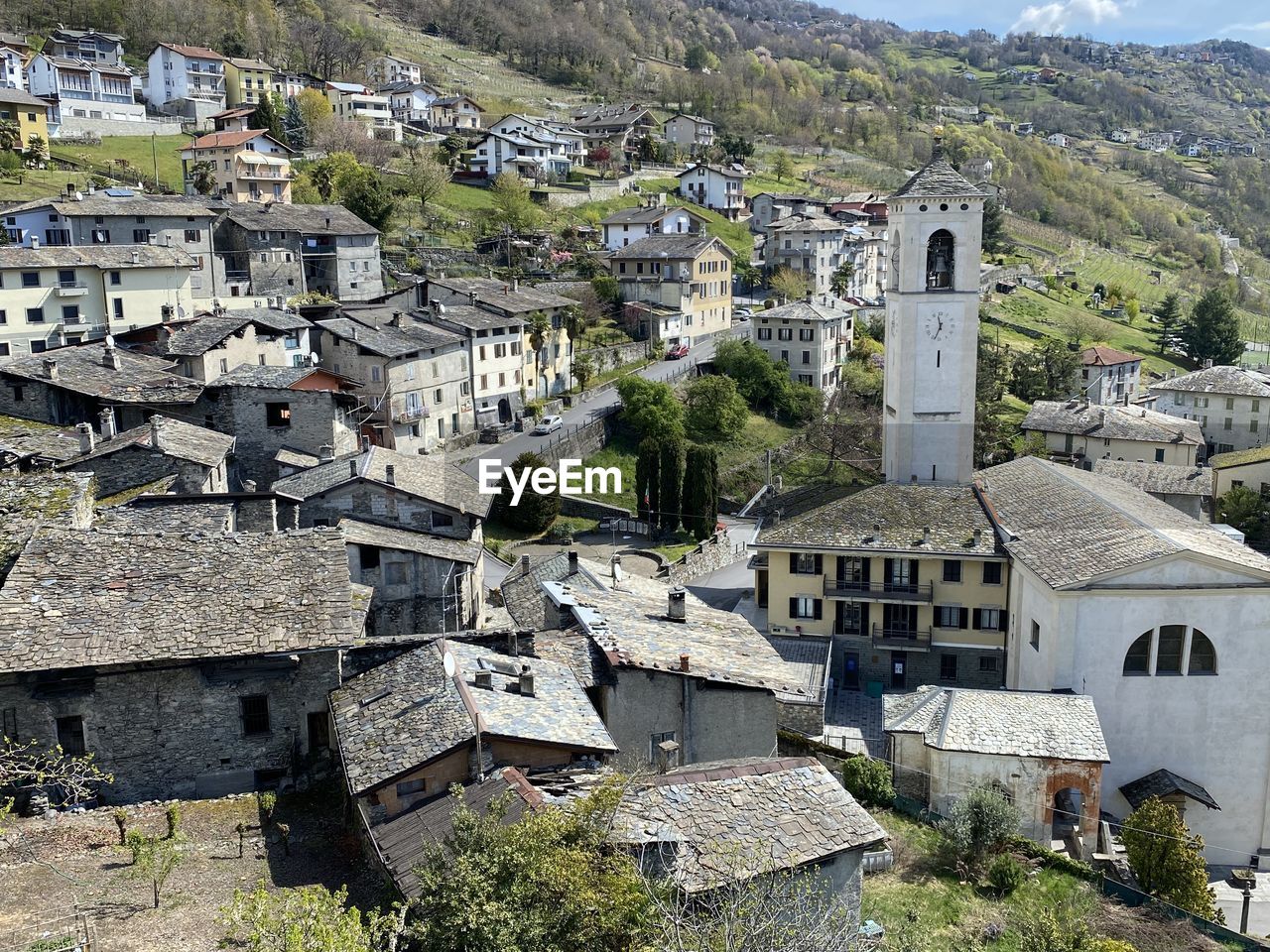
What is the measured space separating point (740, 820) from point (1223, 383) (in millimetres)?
66982

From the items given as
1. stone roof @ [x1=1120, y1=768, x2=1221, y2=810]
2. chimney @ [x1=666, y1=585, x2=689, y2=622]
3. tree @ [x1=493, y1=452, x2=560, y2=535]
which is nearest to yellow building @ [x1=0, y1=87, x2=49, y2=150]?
tree @ [x1=493, y1=452, x2=560, y2=535]

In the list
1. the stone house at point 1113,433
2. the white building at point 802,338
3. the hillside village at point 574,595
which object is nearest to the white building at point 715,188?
the hillside village at point 574,595

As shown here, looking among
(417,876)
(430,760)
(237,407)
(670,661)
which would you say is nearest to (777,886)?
(417,876)

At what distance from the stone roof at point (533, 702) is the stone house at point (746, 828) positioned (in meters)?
1.71

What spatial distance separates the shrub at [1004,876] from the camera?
20.2m

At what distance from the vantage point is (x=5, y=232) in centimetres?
5619

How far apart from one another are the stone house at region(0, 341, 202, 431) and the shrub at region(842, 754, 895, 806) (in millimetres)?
25189

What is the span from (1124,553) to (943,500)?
28.3ft

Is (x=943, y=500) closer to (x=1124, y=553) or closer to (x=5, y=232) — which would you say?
(x=1124, y=553)

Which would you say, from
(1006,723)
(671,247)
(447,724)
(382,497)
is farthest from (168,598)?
(671,247)

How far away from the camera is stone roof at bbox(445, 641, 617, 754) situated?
57.2 ft

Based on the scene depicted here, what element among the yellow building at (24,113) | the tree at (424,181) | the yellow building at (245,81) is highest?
the yellow building at (245,81)

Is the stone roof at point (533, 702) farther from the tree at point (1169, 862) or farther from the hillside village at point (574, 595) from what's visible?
the tree at point (1169, 862)

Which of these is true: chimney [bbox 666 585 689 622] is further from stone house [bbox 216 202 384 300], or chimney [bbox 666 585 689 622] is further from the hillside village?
stone house [bbox 216 202 384 300]
